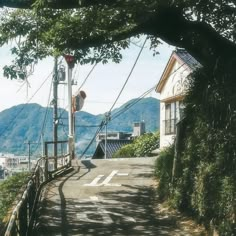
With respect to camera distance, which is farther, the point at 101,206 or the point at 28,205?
the point at 101,206

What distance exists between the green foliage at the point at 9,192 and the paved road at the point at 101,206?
2.95ft

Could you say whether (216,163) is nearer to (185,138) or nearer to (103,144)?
(185,138)

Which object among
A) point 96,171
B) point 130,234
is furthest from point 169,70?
point 130,234

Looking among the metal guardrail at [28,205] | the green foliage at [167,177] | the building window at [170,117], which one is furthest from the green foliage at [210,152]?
the building window at [170,117]

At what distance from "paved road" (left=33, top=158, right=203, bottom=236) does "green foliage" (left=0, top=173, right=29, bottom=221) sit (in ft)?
2.95

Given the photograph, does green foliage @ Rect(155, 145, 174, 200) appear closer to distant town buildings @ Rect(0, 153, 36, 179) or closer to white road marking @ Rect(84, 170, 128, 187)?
white road marking @ Rect(84, 170, 128, 187)

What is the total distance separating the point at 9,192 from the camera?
15828 mm

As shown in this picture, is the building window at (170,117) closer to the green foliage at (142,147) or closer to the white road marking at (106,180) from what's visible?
the green foliage at (142,147)

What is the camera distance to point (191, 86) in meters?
11.7

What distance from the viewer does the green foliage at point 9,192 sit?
13.1 metres

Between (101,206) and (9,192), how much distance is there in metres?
3.87

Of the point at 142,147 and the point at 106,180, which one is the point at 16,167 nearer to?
the point at 142,147

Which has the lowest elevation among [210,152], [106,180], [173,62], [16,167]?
[16,167]

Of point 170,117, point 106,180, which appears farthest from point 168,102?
point 106,180
